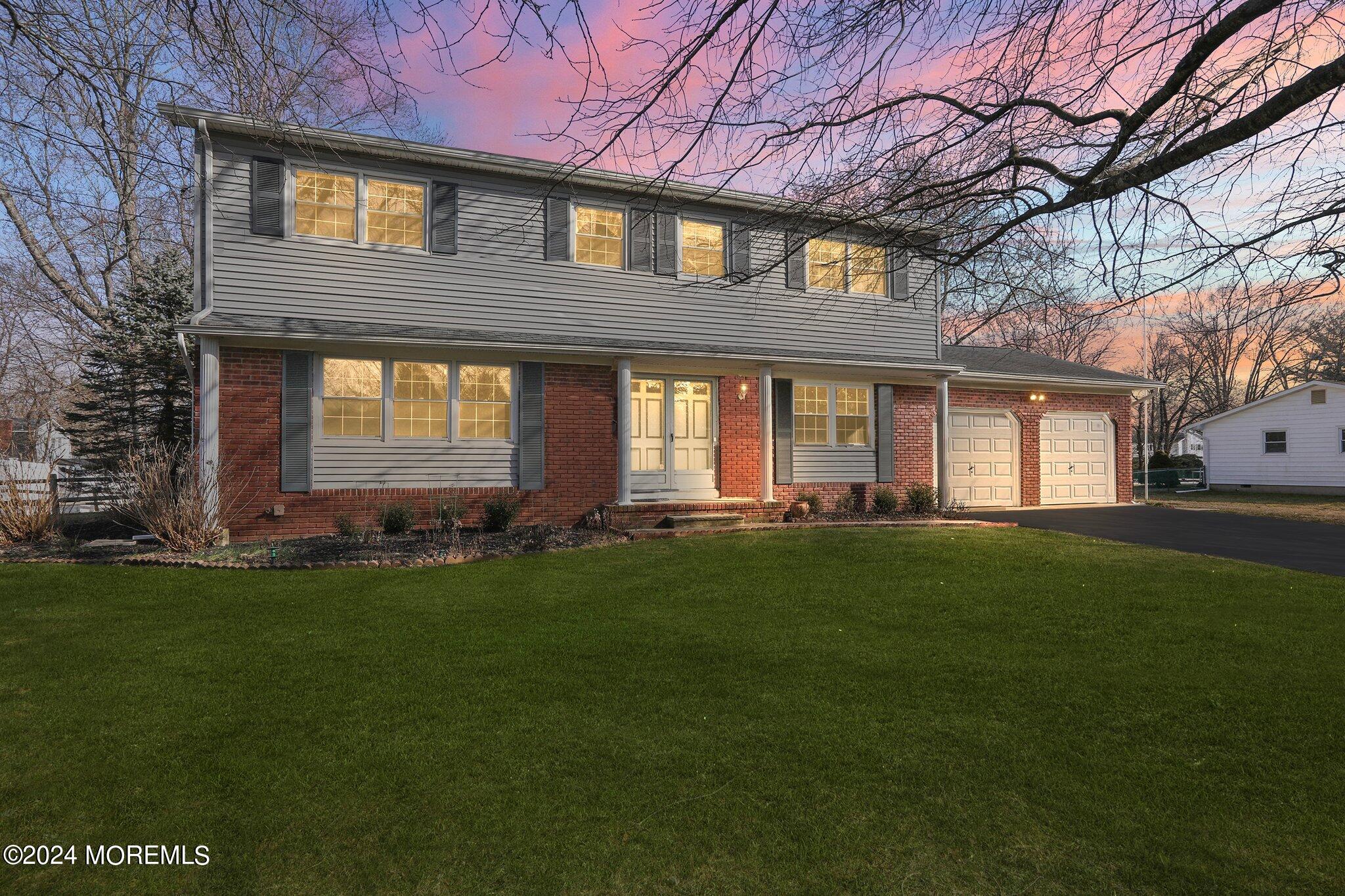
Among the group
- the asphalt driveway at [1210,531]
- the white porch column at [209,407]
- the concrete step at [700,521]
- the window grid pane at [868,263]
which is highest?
the window grid pane at [868,263]

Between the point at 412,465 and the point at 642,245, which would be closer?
the point at 412,465

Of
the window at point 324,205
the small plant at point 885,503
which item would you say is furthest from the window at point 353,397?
the small plant at point 885,503

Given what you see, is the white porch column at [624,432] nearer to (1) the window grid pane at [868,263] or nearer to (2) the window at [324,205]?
(2) the window at [324,205]

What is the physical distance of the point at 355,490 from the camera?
11188 mm

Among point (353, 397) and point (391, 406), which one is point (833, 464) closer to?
point (391, 406)

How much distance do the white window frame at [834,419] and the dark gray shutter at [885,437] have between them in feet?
0.32

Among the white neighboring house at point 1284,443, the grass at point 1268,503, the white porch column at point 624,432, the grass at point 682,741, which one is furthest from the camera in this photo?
the white neighboring house at point 1284,443

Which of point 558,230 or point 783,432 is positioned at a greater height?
point 558,230

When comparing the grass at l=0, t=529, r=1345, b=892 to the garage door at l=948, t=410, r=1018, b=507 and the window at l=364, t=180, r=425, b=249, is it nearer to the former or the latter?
the window at l=364, t=180, r=425, b=249

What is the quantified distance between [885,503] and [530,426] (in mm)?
6857

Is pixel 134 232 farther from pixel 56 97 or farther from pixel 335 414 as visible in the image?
pixel 56 97

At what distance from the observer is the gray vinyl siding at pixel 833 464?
14.2 meters

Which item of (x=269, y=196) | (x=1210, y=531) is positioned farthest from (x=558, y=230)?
(x=1210, y=531)

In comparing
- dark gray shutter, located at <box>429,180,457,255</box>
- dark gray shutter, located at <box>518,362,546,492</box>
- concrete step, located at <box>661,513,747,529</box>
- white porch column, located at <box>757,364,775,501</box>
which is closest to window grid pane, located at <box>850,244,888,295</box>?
concrete step, located at <box>661,513,747,529</box>
